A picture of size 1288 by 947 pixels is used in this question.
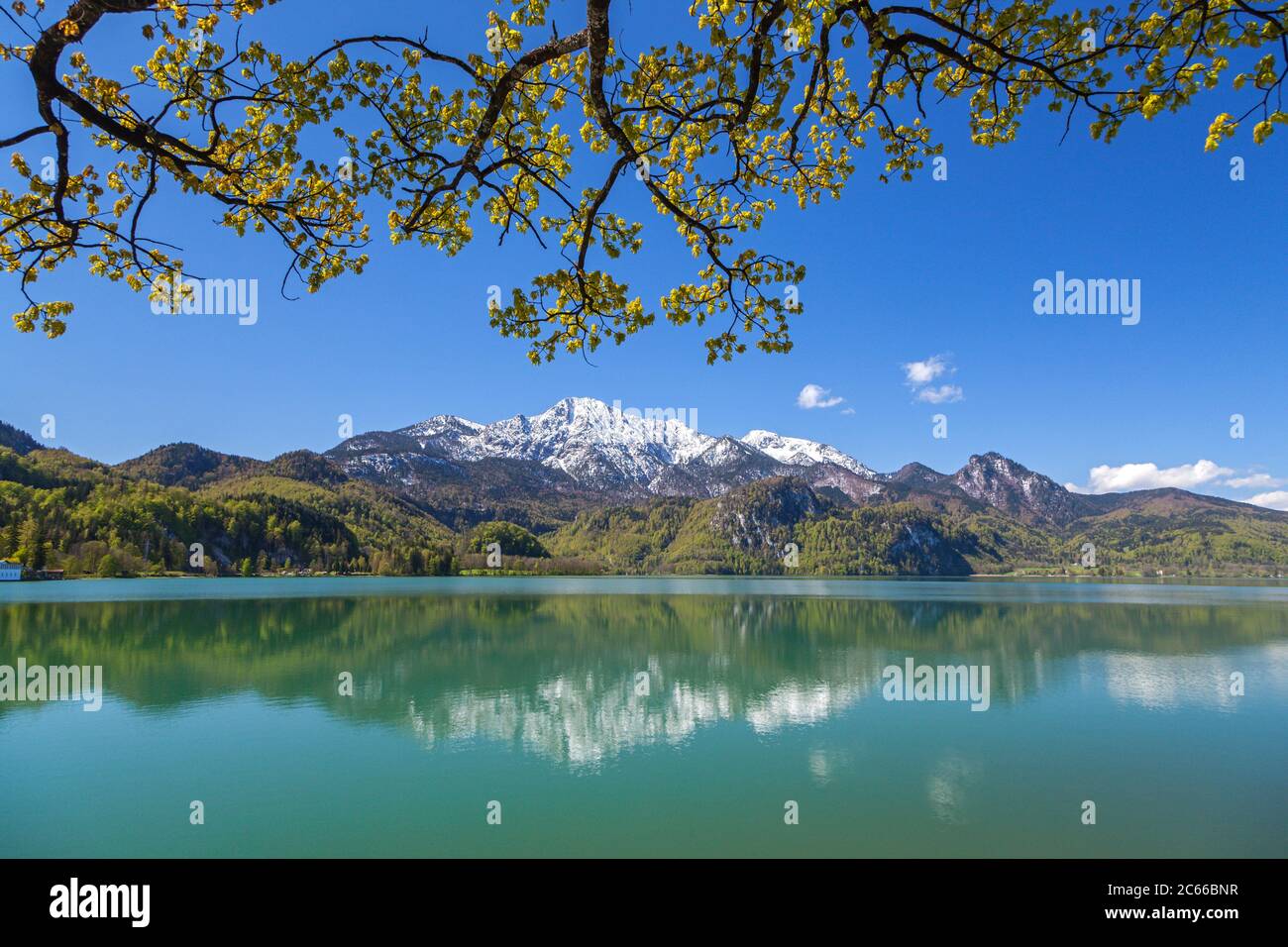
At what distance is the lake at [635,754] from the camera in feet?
37.0

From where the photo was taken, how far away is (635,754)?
16.1 metres

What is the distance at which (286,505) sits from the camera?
632ft

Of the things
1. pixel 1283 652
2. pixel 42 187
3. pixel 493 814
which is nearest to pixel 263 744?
pixel 493 814

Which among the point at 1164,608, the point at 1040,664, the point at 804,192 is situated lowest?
the point at 1164,608

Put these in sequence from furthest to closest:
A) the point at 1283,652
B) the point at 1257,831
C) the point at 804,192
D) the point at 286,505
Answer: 1. the point at 286,505
2. the point at 1283,652
3. the point at 1257,831
4. the point at 804,192

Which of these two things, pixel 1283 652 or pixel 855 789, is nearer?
pixel 855 789

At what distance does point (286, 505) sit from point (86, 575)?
72.4m

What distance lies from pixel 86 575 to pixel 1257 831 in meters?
164

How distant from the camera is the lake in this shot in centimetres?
1129

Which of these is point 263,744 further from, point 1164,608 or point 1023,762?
point 1164,608
